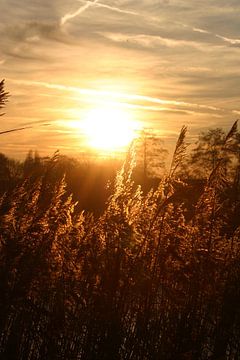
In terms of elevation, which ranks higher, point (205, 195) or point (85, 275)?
point (205, 195)

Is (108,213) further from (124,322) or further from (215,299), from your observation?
(215,299)

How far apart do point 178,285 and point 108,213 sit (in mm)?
1696

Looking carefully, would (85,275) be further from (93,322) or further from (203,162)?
(203,162)

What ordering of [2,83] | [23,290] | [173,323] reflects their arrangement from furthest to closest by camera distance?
[173,323], [23,290], [2,83]

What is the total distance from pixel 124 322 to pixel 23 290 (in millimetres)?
1613

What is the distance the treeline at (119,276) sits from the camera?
6844 millimetres

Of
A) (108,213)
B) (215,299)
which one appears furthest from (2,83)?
(215,299)

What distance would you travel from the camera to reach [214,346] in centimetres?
780

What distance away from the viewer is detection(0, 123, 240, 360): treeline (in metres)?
6.84

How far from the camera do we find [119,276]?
718 centimetres

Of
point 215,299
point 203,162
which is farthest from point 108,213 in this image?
point 203,162

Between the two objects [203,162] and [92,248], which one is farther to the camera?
[203,162]

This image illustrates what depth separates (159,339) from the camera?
7574 mm

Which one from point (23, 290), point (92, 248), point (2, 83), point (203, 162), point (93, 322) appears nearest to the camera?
point (2, 83)
